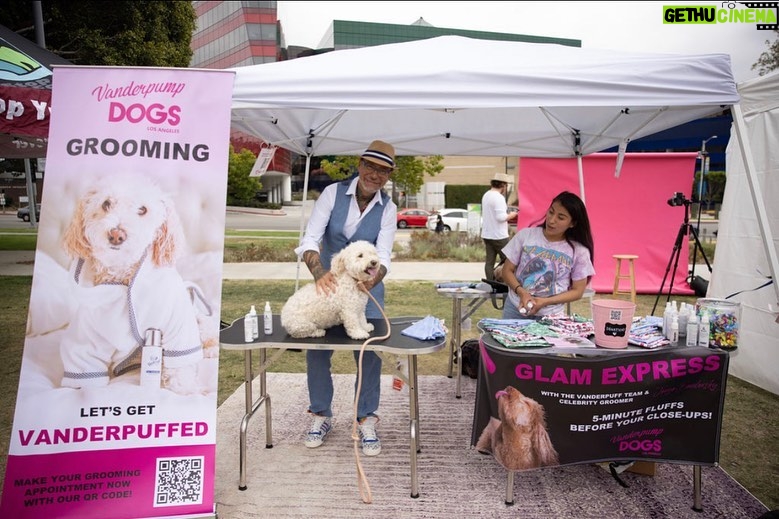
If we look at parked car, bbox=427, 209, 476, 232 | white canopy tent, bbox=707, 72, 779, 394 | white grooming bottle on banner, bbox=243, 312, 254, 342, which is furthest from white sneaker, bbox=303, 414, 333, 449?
parked car, bbox=427, 209, 476, 232

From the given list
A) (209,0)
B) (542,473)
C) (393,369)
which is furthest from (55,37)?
(209,0)

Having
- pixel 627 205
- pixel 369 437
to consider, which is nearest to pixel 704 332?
pixel 369 437

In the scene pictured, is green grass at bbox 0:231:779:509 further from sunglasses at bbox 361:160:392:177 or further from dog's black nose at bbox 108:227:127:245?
dog's black nose at bbox 108:227:127:245

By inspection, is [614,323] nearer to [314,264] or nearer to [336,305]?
[336,305]

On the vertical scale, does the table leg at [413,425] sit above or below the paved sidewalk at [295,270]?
below

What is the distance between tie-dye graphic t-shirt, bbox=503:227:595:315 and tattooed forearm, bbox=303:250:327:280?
59.0 inches

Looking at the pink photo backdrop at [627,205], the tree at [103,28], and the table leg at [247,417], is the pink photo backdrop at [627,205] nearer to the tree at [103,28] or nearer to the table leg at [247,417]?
the table leg at [247,417]

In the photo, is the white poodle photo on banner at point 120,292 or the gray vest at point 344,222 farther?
the gray vest at point 344,222

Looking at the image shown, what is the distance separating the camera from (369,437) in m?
3.15

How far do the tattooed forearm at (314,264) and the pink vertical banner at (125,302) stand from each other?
0.59 metres

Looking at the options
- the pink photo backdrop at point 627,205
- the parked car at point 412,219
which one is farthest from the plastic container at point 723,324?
the parked car at point 412,219

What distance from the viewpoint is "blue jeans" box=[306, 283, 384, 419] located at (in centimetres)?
315

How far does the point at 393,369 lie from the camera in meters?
2.88

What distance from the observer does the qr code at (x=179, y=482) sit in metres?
2.30
